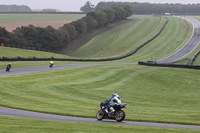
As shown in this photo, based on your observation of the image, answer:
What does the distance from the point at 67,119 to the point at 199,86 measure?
87.5 feet

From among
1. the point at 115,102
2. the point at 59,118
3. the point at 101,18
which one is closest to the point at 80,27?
the point at 101,18

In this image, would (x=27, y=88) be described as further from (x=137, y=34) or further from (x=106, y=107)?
(x=137, y=34)

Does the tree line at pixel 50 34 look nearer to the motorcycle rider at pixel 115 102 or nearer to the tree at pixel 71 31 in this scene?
the tree at pixel 71 31

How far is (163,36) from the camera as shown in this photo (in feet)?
379

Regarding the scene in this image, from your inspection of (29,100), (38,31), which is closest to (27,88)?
(29,100)

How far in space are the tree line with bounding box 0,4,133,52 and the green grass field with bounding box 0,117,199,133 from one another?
79.1 m

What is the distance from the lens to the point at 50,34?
112 metres

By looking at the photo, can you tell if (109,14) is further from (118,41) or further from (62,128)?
(62,128)

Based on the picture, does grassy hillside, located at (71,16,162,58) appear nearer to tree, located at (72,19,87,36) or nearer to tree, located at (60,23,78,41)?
tree, located at (72,19,87,36)

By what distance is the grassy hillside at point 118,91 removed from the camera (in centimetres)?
2285

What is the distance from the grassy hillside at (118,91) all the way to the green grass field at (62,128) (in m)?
2.80

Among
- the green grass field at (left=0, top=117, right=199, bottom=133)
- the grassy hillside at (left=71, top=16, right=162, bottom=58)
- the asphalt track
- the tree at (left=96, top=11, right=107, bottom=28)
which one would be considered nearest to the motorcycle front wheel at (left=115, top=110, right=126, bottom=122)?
the green grass field at (left=0, top=117, right=199, bottom=133)

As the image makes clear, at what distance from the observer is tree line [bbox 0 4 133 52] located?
325 ft

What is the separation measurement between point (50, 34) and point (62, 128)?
9682 cm
